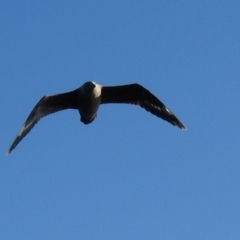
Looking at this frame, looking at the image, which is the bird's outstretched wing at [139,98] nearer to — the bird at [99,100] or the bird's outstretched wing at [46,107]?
the bird at [99,100]

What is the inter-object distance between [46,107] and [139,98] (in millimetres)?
2087

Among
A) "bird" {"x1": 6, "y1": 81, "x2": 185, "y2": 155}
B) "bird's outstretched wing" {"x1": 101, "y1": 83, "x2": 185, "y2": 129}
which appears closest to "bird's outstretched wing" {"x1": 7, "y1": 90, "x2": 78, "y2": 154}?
"bird" {"x1": 6, "y1": 81, "x2": 185, "y2": 155}

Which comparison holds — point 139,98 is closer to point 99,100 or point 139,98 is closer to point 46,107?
point 99,100

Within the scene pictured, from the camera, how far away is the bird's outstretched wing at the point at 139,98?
17.0m

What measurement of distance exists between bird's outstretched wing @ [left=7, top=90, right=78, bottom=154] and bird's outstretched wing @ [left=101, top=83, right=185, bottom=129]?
72 cm

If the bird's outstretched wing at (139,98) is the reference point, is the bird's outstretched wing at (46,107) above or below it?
below

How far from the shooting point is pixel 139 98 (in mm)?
17391

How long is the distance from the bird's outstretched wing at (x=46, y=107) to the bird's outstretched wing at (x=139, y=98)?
2.37 feet

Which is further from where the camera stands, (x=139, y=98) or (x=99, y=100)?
(x=139, y=98)

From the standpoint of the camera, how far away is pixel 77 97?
1698 centimetres

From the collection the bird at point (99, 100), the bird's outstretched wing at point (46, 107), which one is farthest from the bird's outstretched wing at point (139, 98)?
the bird's outstretched wing at point (46, 107)

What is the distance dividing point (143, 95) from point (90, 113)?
160 cm

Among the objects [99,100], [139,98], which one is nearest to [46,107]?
[99,100]

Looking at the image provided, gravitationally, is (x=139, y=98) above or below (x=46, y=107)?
above
